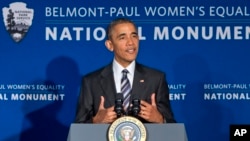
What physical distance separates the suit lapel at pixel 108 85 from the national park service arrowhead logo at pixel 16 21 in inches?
43.6

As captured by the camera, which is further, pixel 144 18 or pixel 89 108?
pixel 144 18

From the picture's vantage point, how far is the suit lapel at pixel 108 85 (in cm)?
326

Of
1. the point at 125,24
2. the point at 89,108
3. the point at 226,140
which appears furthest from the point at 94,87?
the point at 226,140

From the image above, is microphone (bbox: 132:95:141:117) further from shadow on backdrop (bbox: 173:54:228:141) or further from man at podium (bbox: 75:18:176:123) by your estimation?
shadow on backdrop (bbox: 173:54:228:141)

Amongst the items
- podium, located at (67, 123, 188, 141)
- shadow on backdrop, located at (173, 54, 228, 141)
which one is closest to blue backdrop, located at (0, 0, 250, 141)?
shadow on backdrop, located at (173, 54, 228, 141)

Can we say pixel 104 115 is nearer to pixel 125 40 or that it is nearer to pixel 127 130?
pixel 127 130

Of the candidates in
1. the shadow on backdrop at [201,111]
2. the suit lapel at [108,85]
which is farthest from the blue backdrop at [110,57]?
the suit lapel at [108,85]

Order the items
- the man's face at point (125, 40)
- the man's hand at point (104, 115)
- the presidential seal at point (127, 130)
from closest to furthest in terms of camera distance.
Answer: the presidential seal at point (127, 130) → the man's hand at point (104, 115) → the man's face at point (125, 40)

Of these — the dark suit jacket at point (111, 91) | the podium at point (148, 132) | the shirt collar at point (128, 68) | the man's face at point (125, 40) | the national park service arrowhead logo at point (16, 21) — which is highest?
the national park service arrowhead logo at point (16, 21)

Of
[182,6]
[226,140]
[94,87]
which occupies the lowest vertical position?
[226,140]

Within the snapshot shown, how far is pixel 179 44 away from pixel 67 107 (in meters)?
0.80

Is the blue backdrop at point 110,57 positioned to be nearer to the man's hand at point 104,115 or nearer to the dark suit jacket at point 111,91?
the dark suit jacket at point 111,91

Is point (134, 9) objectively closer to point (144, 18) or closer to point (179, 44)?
point (144, 18)

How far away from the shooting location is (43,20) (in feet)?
14.2
